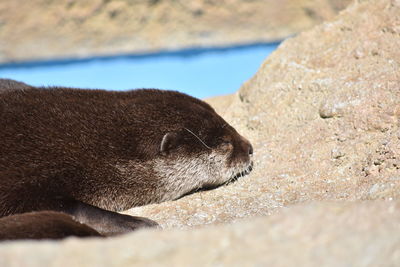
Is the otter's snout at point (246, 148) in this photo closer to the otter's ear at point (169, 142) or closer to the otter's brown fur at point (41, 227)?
the otter's ear at point (169, 142)

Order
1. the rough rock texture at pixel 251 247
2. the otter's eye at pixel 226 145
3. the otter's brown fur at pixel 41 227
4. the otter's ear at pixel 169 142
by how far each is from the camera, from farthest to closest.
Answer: the otter's eye at pixel 226 145
the otter's ear at pixel 169 142
the otter's brown fur at pixel 41 227
the rough rock texture at pixel 251 247

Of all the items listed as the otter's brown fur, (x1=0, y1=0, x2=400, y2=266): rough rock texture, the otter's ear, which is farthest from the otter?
the otter's brown fur

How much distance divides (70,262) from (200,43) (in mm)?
10755

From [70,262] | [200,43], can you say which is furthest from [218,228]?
[200,43]

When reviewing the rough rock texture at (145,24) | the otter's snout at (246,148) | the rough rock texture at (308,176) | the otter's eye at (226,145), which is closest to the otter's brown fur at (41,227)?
the rough rock texture at (308,176)

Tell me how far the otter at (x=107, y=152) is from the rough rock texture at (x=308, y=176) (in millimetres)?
172

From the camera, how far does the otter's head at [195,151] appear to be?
3.27 m

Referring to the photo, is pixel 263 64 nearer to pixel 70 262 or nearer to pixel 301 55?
pixel 301 55

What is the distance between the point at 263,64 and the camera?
4.53 metres

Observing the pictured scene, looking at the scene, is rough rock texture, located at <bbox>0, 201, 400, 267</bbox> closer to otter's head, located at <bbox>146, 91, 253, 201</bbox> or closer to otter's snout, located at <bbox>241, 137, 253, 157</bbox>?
otter's head, located at <bbox>146, 91, 253, 201</bbox>

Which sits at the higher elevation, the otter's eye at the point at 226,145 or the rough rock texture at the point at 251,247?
the rough rock texture at the point at 251,247

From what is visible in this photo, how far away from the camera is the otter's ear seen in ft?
10.6

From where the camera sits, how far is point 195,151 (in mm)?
3350

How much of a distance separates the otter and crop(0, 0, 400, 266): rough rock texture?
0.17 meters
